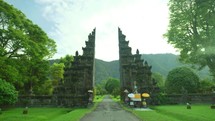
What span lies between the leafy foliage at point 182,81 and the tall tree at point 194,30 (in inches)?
1066

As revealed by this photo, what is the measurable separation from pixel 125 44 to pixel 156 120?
120 ft

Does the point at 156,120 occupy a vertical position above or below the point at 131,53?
below

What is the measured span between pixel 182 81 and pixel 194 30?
30.8m

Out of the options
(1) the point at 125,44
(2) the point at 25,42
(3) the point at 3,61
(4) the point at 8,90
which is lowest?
(4) the point at 8,90

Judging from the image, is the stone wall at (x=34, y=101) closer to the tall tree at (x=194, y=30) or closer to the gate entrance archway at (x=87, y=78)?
the gate entrance archway at (x=87, y=78)

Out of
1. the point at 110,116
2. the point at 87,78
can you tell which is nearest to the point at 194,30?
the point at 110,116

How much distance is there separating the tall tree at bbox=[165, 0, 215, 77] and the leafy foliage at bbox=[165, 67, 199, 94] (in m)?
27.1

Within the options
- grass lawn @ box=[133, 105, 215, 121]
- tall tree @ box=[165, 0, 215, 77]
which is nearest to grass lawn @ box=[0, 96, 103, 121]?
grass lawn @ box=[133, 105, 215, 121]

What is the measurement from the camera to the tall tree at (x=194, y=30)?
104ft

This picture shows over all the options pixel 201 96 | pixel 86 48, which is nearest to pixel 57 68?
pixel 86 48

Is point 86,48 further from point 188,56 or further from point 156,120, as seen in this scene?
point 156,120

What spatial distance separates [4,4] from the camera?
38719 millimetres

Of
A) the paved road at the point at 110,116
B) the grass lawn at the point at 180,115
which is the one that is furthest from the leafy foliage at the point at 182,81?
the paved road at the point at 110,116

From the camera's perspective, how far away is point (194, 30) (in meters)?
35.9
